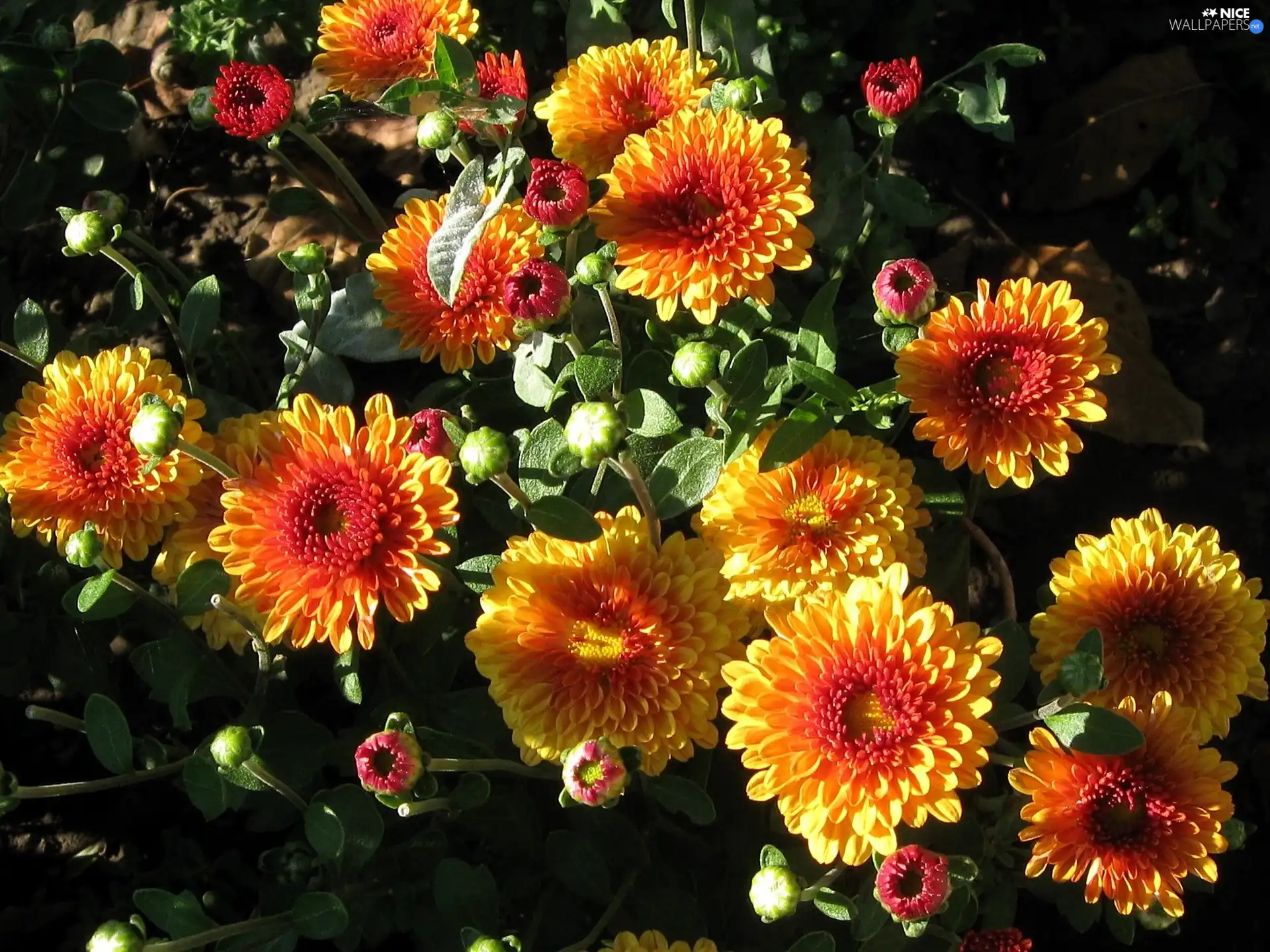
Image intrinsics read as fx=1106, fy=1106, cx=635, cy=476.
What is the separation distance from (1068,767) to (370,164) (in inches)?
97.6

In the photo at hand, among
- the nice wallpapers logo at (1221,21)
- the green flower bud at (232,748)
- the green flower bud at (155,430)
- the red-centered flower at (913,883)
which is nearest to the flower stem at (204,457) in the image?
the green flower bud at (155,430)

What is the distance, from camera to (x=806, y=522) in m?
1.84

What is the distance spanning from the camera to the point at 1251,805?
8.46 feet

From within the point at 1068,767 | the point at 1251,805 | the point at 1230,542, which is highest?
the point at 1068,767

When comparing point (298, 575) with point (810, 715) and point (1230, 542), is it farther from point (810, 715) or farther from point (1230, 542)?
point (1230, 542)

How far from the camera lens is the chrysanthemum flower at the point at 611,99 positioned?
2.11 m

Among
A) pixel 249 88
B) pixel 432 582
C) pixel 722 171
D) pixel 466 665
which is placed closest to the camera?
pixel 432 582

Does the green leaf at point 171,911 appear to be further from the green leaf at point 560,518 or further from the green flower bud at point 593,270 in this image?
the green flower bud at point 593,270

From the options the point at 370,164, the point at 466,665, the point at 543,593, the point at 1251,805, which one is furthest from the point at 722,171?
the point at 1251,805

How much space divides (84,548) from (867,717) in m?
1.25

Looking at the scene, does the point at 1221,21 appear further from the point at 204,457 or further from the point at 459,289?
the point at 204,457

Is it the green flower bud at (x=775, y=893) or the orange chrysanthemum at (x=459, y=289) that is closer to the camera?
the green flower bud at (x=775, y=893)

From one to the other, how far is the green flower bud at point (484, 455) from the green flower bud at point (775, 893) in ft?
2.34

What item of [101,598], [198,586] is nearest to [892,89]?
[198,586]
